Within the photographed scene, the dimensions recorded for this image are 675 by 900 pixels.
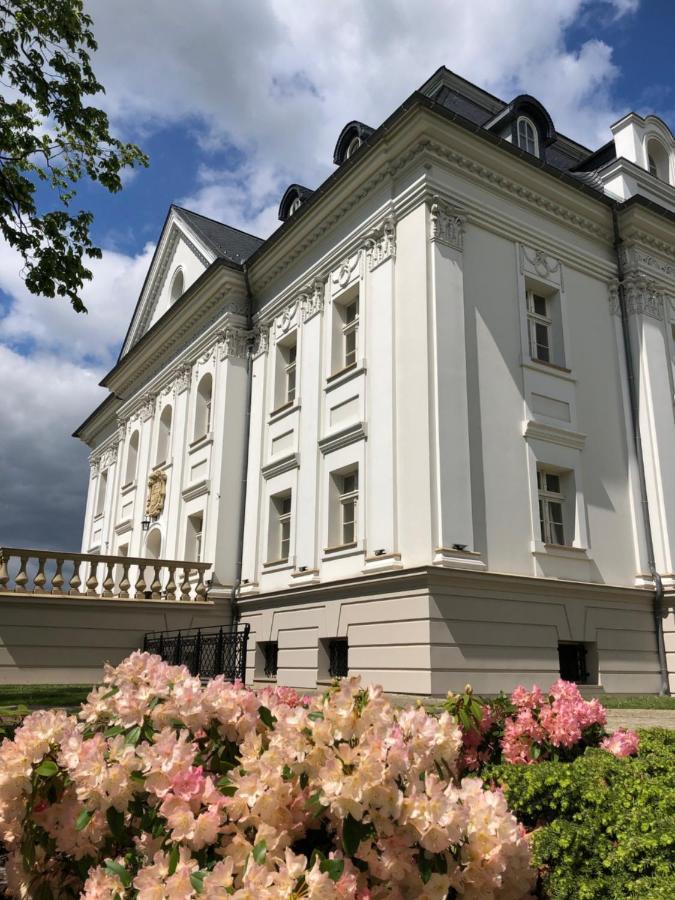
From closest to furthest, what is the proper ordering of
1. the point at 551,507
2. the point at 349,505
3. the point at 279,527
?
1. the point at 551,507
2. the point at 349,505
3. the point at 279,527

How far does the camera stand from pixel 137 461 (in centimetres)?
2808

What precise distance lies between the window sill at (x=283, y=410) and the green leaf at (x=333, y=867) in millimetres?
16234

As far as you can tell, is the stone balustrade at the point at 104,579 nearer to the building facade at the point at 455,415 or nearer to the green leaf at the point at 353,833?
the building facade at the point at 455,415

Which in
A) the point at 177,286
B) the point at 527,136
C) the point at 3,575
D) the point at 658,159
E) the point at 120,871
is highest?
the point at 658,159

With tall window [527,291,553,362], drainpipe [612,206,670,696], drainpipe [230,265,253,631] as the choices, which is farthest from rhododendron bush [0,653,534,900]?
drainpipe [230,265,253,631]

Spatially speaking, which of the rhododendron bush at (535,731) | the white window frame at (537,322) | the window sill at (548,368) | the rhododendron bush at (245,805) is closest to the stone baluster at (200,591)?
the window sill at (548,368)

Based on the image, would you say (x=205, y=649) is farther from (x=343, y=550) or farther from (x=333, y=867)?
(x=333, y=867)

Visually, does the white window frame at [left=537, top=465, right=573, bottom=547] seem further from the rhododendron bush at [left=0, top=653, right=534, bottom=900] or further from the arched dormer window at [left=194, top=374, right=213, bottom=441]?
the rhododendron bush at [left=0, top=653, right=534, bottom=900]

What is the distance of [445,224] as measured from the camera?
50.1 feet

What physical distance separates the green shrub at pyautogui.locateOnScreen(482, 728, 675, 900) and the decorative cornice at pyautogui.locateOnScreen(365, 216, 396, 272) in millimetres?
13315

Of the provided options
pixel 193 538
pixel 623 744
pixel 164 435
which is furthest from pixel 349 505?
pixel 623 744

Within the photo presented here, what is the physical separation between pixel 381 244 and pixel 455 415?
182 inches

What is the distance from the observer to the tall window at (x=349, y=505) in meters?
16.2

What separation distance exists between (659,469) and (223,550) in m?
11.0
